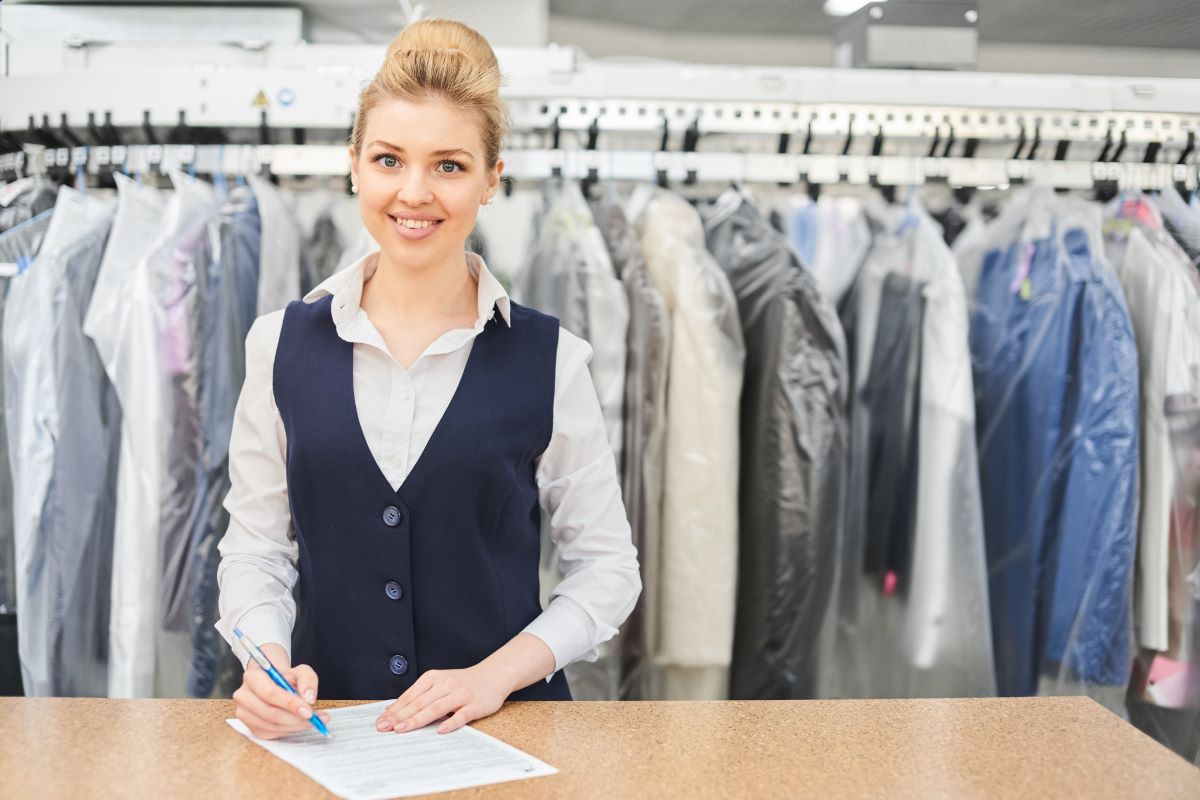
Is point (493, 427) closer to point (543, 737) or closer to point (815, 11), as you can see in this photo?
point (543, 737)

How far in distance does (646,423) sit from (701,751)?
3.07 ft

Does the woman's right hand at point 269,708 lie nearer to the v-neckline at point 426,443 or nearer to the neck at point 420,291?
the v-neckline at point 426,443

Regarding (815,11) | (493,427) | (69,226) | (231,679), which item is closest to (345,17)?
(69,226)

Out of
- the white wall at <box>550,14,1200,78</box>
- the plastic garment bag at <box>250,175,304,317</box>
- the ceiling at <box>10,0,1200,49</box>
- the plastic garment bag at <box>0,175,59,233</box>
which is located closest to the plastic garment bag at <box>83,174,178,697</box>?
the plastic garment bag at <box>250,175,304,317</box>

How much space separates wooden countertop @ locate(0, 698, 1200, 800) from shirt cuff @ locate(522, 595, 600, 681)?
0.10 m

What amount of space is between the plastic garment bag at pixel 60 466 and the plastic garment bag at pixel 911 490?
1.31 m

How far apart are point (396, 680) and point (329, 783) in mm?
345

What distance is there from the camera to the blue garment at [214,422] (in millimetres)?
1779

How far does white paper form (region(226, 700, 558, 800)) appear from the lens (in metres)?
0.86

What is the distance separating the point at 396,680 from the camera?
1.21 metres

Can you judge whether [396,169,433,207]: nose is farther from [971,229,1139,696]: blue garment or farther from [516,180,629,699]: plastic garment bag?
[971,229,1139,696]: blue garment

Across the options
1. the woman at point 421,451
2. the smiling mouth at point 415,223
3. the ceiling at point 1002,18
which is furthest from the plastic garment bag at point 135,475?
the ceiling at point 1002,18

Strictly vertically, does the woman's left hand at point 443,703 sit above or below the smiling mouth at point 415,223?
below

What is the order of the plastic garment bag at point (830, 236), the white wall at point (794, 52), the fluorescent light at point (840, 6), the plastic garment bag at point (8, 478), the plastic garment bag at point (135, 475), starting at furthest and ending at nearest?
the white wall at point (794, 52) < the fluorescent light at point (840, 6) < the plastic garment bag at point (830, 236) < the plastic garment bag at point (8, 478) < the plastic garment bag at point (135, 475)
